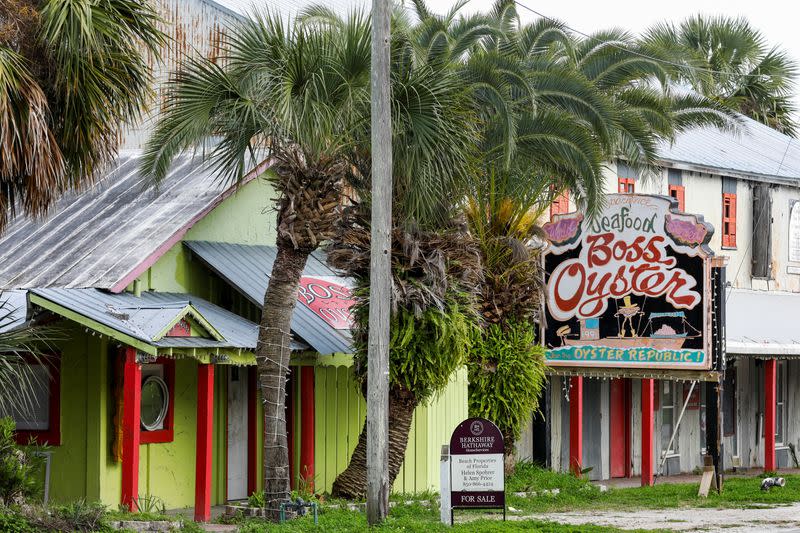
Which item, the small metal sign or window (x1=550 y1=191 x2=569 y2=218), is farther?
window (x1=550 y1=191 x2=569 y2=218)

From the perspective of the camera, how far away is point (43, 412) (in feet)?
55.8

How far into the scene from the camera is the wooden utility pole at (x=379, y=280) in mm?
15016

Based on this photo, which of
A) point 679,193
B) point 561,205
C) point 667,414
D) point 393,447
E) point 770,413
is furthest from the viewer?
point 667,414

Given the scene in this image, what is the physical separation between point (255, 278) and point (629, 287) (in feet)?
22.2

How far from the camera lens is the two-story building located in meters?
26.2

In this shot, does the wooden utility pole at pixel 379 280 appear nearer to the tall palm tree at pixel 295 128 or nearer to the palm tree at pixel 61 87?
the tall palm tree at pixel 295 128

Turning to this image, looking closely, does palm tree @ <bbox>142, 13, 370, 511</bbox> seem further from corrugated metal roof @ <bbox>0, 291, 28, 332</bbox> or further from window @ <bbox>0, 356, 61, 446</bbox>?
window @ <bbox>0, 356, 61, 446</bbox>

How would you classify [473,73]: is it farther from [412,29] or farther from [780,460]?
[780,460]

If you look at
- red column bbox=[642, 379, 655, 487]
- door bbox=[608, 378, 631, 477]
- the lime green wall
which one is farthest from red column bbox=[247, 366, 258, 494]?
door bbox=[608, 378, 631, 477]

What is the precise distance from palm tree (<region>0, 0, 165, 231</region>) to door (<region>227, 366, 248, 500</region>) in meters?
5.38

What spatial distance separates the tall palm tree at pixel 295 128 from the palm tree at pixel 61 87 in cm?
124

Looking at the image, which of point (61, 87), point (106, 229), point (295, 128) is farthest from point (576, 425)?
point (61, 87)

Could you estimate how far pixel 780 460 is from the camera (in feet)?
105

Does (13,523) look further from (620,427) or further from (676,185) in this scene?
(676,185)
